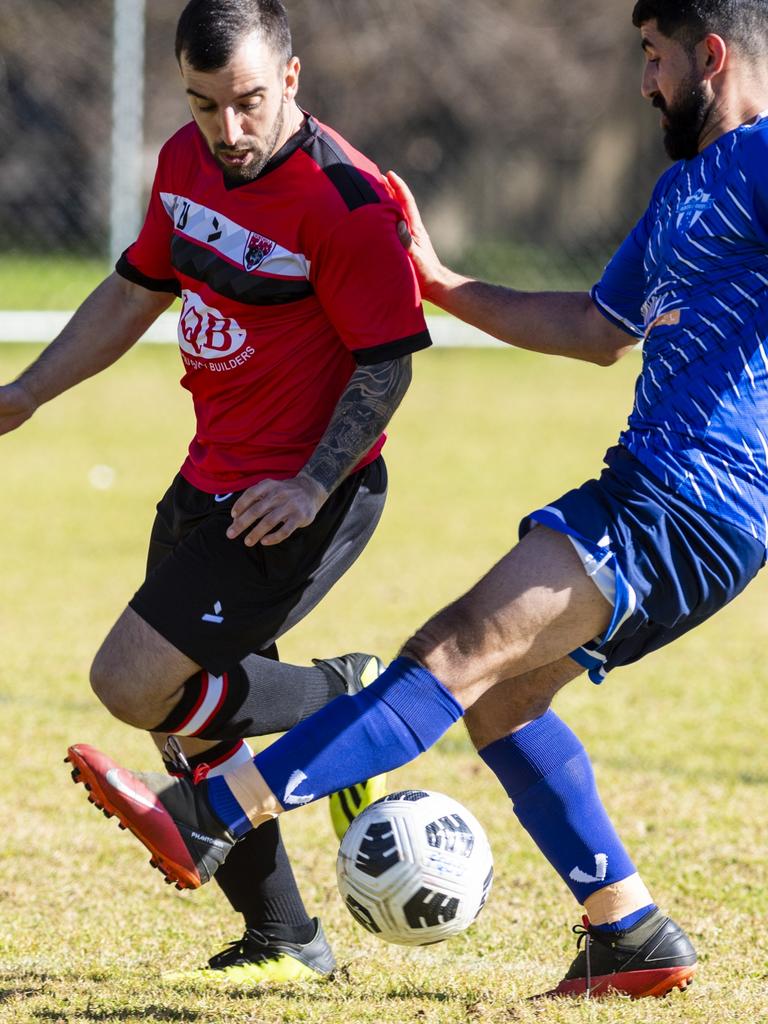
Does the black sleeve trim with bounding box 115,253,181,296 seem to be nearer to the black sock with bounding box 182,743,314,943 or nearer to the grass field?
the black sock with bounding box 182,743,314,943

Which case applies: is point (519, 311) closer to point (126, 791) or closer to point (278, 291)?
point (278, 291)

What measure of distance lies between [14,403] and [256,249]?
0.77 meters

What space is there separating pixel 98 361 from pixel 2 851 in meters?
1.63

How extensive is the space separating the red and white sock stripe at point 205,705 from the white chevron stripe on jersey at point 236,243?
95cm

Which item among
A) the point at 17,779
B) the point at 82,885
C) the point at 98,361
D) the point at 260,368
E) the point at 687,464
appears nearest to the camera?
the point at 687,464

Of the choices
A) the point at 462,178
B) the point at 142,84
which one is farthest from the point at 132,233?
the point at 462,178

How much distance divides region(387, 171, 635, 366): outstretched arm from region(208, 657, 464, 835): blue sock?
3.34 feet

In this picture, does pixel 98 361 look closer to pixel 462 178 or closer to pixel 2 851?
pixel 2 851

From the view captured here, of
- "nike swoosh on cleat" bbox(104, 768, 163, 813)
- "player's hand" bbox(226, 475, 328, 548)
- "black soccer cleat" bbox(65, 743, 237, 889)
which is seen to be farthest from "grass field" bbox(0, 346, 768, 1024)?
"player's hand" bbox(226, 475, 328, 548)

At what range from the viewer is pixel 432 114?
16.9 m

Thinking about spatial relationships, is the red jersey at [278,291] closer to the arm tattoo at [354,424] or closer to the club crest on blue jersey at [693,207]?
the arm tattoo at [354,424]

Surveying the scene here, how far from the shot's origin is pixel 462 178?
55.9 feet

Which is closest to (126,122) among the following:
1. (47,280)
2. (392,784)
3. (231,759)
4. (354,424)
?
(47,280)

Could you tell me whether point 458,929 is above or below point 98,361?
below
